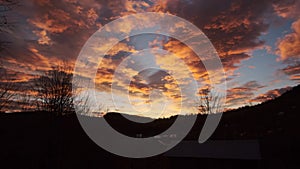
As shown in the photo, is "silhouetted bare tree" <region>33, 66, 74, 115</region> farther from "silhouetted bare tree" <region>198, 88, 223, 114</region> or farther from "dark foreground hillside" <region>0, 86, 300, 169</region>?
"silhouetted bare tree" <region>198, 88, 223, 114</region>

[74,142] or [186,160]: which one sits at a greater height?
[74,142]

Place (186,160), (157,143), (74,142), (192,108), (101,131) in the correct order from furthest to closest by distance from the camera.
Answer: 1. (192,108)
2. (157,143)
3. (101,131)
4. (74,142)
5. (186,160)

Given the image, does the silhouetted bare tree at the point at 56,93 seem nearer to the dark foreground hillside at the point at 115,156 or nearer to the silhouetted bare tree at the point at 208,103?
the dark foreground hillside at the point at 115,156

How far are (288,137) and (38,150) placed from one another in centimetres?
1817

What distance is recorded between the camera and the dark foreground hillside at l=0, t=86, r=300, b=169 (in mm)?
12492

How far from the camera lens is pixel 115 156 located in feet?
78.5

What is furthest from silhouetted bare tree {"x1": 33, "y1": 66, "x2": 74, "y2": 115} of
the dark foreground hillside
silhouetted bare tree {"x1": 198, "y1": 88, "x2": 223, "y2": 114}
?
silhouetted bare tree {"x1": 198, "y1": 88, "x2": 223, "y2": 114}

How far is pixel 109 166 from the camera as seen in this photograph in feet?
72.7

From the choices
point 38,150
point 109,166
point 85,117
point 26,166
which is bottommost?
point 109,166

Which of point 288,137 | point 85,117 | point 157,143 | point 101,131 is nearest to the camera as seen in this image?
point 288,137

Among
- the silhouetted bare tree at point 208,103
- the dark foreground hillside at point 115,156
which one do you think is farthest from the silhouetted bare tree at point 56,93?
the silhouetted bare tree at point 208,103

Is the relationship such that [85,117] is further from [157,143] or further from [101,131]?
[157,143]

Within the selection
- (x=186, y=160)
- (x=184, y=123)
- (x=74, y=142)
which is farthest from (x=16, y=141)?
(x=184, y=123)

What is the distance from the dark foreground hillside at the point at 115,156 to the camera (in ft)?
41.0
